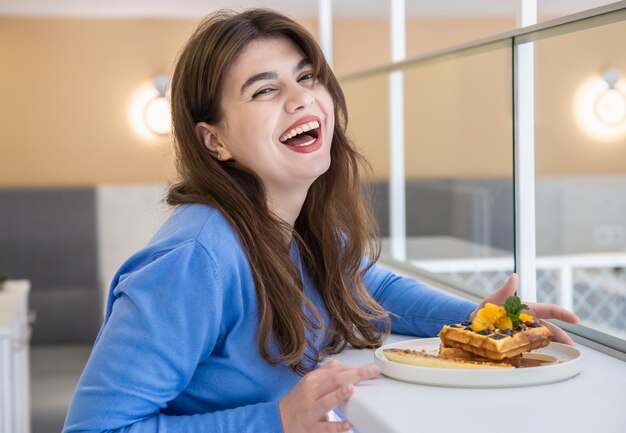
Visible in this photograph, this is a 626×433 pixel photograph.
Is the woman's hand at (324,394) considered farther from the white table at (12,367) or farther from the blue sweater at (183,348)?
the white table at (12,367)

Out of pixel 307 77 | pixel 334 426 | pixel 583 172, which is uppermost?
pixel 307 77

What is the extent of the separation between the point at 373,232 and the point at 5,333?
1325 mm

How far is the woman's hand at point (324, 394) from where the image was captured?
36.4 inches

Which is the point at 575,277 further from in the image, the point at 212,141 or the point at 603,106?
the point at 212,141

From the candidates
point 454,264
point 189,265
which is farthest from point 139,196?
point 189,265

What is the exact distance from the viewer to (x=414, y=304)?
1290 millimetres

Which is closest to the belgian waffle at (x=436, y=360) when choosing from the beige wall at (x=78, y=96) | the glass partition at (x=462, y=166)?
the glass partition at (x=462, y=166)

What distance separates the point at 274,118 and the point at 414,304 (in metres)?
0.34

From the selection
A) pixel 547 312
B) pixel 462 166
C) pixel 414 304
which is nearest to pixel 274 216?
pixel 414 304

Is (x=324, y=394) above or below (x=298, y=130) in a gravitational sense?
below

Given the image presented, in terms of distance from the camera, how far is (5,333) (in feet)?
7.80

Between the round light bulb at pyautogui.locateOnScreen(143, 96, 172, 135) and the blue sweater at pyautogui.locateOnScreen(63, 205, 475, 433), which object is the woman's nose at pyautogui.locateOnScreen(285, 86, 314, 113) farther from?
the round light bulb at pyautogui.locateOnScreen(143, 96, 172, 135)

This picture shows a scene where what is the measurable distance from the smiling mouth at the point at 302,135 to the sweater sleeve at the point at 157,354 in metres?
0.20

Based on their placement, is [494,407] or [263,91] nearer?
[494,407]
